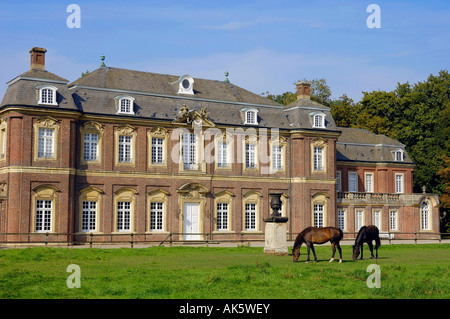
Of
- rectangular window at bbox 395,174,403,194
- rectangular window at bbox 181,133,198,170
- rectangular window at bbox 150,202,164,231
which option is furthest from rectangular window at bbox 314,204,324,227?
rectangular window at bbox 395,174,403,194

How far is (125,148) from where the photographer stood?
139 feet

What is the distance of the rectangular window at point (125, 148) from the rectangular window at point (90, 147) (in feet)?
5.18

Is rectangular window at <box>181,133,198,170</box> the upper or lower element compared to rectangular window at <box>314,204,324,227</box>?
upper

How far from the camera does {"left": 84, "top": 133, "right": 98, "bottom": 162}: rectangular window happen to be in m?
41.2

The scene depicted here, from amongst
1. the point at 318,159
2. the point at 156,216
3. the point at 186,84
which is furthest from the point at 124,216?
the point at 318,159

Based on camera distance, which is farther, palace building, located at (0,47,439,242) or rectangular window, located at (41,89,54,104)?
rectangular window, located at (41,89,54,104)

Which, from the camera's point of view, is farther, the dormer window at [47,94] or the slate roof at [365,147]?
the slate roof at [365,147]

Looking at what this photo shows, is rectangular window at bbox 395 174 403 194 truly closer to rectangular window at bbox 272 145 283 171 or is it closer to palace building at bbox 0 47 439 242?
palace building at bbox 0 47 439 242

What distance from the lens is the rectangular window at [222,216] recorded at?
45.2m

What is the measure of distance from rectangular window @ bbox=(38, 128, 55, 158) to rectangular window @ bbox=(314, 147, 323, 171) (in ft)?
60.9

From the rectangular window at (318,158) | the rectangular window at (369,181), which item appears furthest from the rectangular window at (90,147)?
the rectangular window at (369,181)

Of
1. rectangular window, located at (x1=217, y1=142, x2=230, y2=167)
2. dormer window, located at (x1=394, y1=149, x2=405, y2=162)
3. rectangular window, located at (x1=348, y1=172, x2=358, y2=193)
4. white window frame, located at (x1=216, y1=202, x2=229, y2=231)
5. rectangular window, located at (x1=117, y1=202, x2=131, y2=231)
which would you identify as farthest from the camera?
dormer window, located at (x1=394, y1=149, x2=405, y2=162)

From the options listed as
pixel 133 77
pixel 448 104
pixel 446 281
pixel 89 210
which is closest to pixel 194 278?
pixel 446 281

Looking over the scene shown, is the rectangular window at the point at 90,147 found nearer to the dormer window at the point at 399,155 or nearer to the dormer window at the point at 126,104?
the dormer window at the point at 126,104
